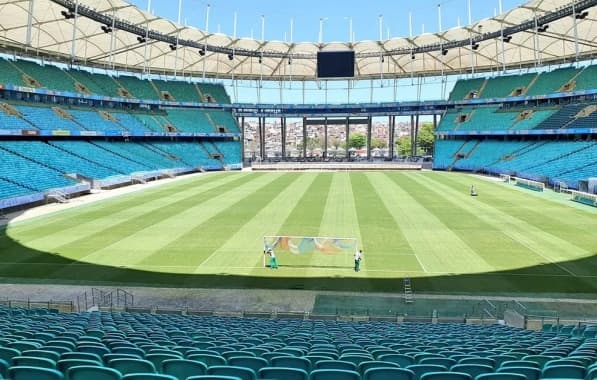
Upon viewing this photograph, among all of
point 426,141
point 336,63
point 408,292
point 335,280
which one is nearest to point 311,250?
point 335,280

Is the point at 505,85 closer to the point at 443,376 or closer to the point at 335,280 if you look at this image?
the point at 335,280

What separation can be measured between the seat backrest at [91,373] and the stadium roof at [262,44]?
5152 cm

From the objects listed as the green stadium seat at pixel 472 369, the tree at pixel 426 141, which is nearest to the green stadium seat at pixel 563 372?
the green stadium seat at pixel 472 369

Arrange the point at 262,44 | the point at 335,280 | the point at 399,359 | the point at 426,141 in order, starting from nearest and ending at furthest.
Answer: the point at 399,359 → the point at 335,280 → the point at 262,44 → the point at 426,141

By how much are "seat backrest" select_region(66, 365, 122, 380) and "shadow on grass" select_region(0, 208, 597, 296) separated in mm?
14978

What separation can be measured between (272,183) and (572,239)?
118 ft

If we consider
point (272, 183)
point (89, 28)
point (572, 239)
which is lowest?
point (572, 239)

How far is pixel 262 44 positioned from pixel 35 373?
83042 millimetres

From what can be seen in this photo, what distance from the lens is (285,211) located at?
120 feet

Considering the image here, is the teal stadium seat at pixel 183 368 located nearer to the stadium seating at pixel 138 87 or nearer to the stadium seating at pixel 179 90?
the stadium seating at pixel 138 87

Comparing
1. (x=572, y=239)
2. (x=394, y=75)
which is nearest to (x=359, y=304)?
(x=572, y=239)

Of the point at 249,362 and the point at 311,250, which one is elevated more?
the point at 311,250

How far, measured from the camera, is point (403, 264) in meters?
22.6

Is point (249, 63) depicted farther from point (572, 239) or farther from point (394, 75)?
point (572, 239)
